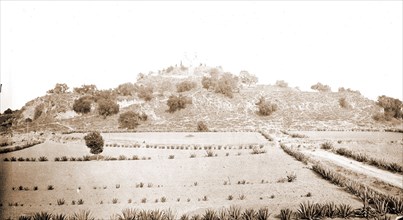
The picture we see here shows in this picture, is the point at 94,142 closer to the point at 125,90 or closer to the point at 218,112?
the point at 218,112

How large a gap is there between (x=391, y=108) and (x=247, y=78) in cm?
4218

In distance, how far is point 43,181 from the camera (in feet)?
54.3

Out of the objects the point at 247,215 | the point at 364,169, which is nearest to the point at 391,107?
the point at 364,169

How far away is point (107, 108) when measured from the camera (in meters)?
51.9

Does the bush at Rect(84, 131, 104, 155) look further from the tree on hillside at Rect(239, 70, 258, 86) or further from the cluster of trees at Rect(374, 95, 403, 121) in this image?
the tree on hillside at Rect(239, 70, 258, 86)

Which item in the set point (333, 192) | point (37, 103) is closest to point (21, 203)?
point (333, 192)

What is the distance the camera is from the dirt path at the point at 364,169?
1608 cm

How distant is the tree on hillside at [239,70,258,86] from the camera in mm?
92762

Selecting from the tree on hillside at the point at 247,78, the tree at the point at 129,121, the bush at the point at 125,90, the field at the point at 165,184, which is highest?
the tree on hillside at the point at 247,78

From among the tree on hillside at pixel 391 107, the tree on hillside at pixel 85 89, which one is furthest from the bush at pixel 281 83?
the tree on hillside at pixel 85 89

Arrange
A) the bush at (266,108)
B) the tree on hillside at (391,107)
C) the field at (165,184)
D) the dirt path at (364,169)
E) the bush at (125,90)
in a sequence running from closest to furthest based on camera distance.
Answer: the field at (165,184) < the dirt path at (364,169) < the bush at (266,108) < the tree on hillside at (391,107) < the bush at (125,90)

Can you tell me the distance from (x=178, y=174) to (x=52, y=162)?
9.12 m

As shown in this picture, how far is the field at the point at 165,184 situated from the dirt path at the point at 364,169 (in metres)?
2.70

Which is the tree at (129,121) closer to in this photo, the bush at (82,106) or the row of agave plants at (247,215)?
the bush at (82,106)
